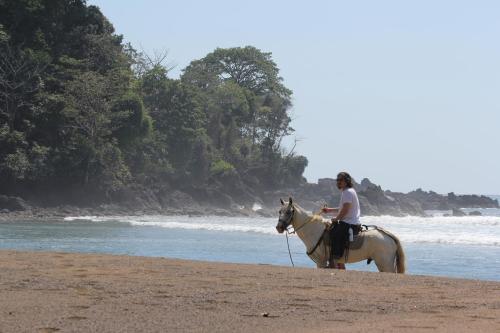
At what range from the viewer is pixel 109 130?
5906 centimetres

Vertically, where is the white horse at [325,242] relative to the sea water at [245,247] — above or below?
above

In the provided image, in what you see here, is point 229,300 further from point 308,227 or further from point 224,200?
point 224,200

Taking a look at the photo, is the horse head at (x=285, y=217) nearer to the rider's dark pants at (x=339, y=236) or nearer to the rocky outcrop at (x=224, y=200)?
the rider's dark pants at (x=339, y=236)

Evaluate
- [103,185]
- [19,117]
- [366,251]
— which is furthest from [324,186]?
[366,251]

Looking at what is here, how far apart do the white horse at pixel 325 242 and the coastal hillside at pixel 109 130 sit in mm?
41743

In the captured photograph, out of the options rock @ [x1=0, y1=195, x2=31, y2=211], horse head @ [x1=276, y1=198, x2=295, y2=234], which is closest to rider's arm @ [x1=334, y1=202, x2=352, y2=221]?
horse head @ [x1=276, y1=198, x2=295, y2=234]

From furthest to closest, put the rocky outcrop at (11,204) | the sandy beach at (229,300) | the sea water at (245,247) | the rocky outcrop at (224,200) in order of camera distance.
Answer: the rocky outcrop at (224,200)
the rocky outcrop at (11,204)
the sea water at (245,247)
the sandy beach at (229,300)

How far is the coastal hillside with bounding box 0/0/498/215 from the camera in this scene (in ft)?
182

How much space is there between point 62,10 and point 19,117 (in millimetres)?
7334

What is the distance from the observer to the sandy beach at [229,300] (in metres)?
8.12

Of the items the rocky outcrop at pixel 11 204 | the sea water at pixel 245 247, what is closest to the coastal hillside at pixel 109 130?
the rocky outcrop at pixel 11 204

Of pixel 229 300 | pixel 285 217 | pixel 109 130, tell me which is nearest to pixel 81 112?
pixel 109 130

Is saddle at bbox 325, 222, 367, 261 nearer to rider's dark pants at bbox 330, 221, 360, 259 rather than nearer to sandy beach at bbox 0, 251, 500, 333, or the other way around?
rider's dark pants at bbox 330, 221, 360, 259

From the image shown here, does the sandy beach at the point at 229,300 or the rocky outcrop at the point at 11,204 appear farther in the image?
the rocky outcrop at the point at 11,204
